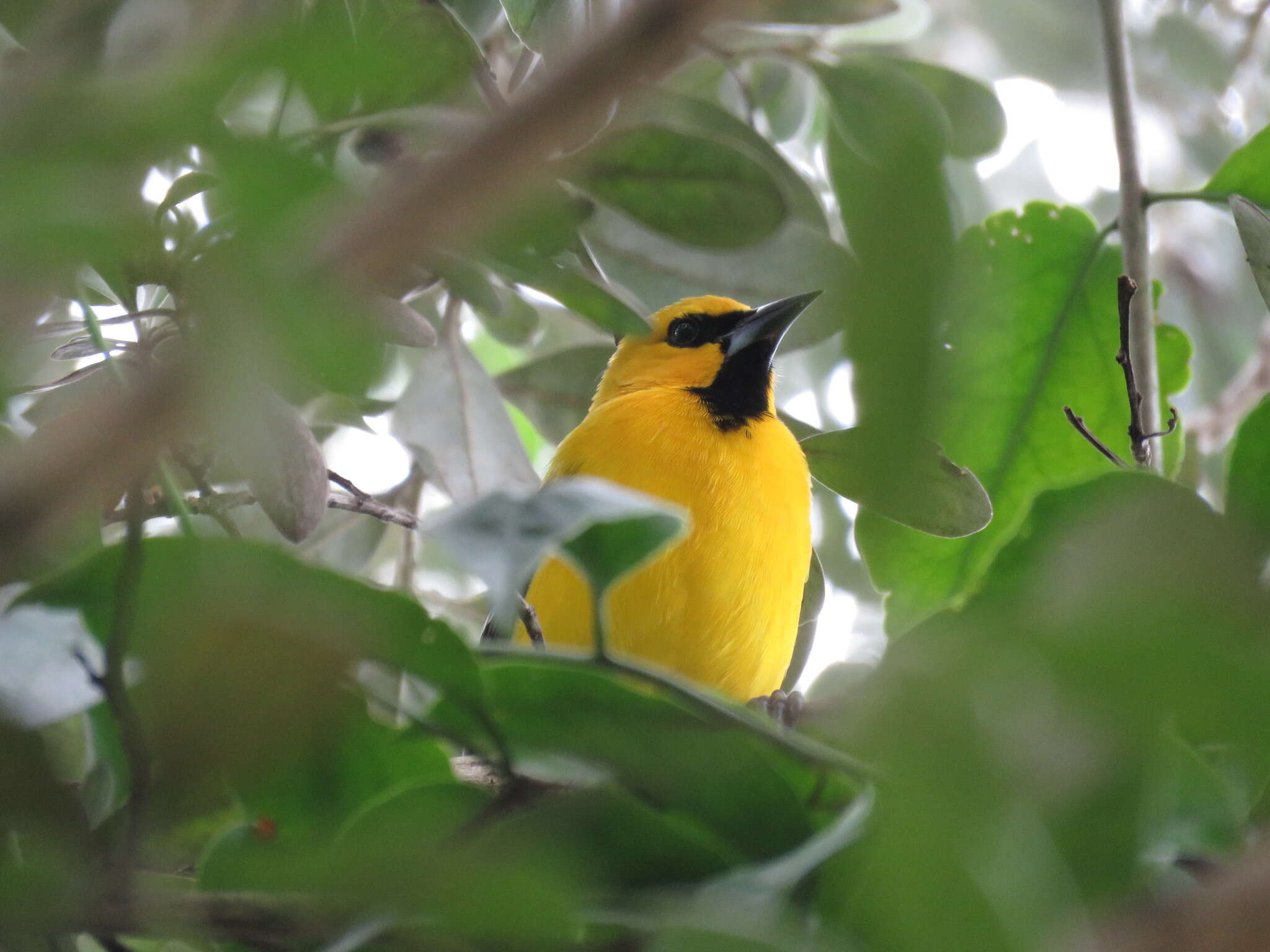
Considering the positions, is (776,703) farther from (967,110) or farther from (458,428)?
(967,110)

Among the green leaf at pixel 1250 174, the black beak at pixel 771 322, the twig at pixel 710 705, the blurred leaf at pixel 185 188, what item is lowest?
the black beak at pixel 771 322

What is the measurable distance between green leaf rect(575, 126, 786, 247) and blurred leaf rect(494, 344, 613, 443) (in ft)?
4.16

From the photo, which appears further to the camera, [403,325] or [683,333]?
[683,333]

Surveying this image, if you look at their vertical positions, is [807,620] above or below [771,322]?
below

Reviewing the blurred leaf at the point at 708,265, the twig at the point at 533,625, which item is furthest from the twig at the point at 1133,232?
the twig at the point at 533,625

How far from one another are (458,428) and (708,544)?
490mm

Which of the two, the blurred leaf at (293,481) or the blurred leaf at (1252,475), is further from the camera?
the blurred leaf at (293,481)

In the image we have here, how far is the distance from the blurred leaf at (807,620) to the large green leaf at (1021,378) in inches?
19.3

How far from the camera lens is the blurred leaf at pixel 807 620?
229 cm

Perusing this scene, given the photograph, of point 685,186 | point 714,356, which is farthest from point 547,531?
point 714,356

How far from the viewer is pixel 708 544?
2.18 metres

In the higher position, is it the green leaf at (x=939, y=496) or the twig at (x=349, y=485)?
the twig at (x=349, y=485)

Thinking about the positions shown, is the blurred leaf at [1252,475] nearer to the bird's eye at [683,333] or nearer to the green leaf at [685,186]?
the green leaf at [685,186]

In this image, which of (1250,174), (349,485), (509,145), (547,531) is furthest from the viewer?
(1250,174)
